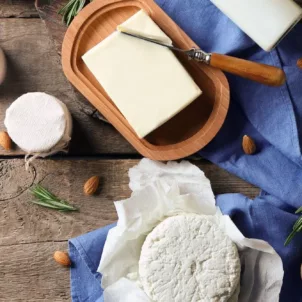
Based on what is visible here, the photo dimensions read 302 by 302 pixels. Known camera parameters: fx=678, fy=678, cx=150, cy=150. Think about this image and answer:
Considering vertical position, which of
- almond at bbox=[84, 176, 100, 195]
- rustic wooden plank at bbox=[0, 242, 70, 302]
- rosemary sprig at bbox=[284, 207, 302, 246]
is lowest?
rustic wooden plank at bbox=[0, 242, 70, 302]

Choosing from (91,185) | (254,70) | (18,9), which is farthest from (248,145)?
(18,9)

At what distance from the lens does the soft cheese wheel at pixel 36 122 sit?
1.22 meters

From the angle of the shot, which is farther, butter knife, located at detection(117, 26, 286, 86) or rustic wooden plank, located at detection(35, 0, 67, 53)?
rustic wooden plank, located at detection(35, 0, 67, 53)

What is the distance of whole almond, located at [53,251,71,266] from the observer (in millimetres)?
1283

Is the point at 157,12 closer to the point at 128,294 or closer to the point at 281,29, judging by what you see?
the point at 281,29

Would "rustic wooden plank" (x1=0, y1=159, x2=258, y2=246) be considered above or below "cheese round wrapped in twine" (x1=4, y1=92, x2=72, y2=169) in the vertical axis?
below

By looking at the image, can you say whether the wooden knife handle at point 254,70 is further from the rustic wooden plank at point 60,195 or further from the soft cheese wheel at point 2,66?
the soft cheese wheel at point 2,66

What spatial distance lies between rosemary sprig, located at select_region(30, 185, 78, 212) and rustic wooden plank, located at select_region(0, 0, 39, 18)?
13.3 inches

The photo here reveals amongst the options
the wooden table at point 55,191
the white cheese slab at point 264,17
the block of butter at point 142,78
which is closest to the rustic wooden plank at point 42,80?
the wooden table at point 55,191

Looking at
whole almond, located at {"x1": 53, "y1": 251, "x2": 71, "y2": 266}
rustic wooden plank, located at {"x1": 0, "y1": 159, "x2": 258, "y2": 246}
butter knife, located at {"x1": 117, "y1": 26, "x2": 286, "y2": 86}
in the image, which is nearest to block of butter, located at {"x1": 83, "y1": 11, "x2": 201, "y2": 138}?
butter knife, located at {"x1": 117, "y1": 26, "x2": 286, "y2": 86}

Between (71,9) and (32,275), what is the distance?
51 centimetres

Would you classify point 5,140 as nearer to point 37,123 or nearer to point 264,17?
point 37,123

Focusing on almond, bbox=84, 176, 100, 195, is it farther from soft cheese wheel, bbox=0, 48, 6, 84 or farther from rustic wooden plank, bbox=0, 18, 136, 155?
soft cheese wheel, bbox=0, 48, 6, 84

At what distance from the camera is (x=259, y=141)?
4.17 feet
